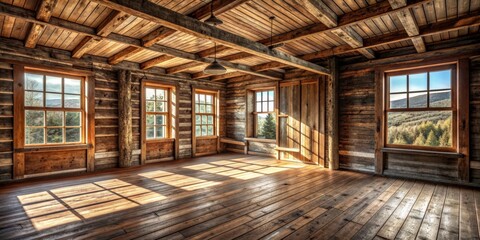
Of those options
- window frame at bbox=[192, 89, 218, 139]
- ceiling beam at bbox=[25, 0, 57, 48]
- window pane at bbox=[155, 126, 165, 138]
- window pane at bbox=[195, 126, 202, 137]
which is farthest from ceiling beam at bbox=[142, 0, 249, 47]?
window pane at bbox=[195, 126, 202, 137]

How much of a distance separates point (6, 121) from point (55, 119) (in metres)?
0.81

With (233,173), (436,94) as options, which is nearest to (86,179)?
(233,173)

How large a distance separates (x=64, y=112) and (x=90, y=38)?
7.34ft

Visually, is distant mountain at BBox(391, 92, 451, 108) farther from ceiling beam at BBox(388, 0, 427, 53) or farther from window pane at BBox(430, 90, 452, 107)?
ceiling beam at BBox(388, 0, 427, 53)

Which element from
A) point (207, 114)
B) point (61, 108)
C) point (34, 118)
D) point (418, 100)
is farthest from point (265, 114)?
point (34, 118)

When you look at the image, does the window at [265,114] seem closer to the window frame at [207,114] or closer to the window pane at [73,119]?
the window frame at [207,114]

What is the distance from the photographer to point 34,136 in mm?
5094

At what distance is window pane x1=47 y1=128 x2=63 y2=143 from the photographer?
5.29 meters

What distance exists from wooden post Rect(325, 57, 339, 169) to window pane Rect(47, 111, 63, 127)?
6391 millimetres

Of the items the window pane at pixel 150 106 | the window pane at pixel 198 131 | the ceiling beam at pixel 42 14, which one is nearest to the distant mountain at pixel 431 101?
the window pane at pixel 198 131

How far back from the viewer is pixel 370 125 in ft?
18.5

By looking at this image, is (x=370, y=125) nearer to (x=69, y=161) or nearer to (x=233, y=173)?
(x=233, y=173)

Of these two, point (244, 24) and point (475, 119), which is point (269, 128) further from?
point (475, 119)

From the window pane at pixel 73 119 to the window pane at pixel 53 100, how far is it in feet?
0.93
